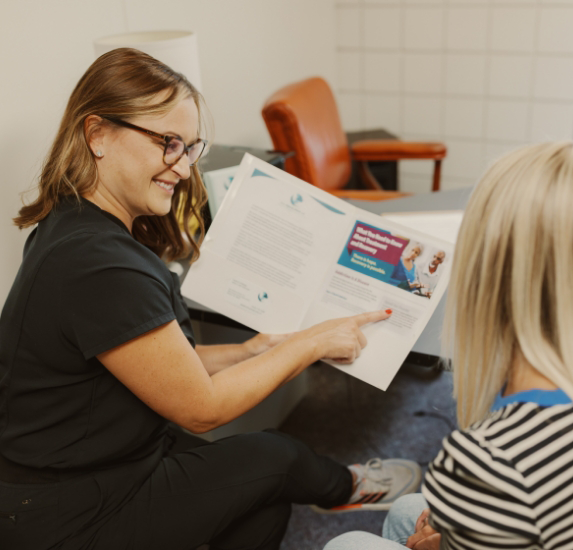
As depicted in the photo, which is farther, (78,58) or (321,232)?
(78,58)

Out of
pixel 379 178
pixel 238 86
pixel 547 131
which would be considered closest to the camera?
pixel 238 86

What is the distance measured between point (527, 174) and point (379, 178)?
6.77 feet

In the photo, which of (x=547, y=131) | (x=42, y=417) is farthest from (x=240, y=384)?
(x=547, y=131)

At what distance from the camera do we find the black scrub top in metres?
0.96

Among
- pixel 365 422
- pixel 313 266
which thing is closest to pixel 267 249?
pixel 313 266

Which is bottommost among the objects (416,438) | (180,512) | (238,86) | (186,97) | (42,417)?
(416,438)

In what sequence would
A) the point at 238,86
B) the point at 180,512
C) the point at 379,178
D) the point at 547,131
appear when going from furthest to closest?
the point at 547,131 → the point at 379,178 → the point at 238,86 → the point at 180,512

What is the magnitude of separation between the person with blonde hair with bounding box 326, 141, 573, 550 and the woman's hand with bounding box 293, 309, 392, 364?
0.39 meters

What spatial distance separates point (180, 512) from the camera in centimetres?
111

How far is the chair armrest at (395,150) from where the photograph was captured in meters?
2.36

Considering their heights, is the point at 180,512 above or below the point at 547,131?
below

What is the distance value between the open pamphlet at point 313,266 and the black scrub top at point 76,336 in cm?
21

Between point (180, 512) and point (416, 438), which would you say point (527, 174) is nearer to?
point (180, 512)

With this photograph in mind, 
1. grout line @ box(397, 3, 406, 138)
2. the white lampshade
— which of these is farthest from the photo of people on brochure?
grout line @ box(397, 3, 406, 138)
